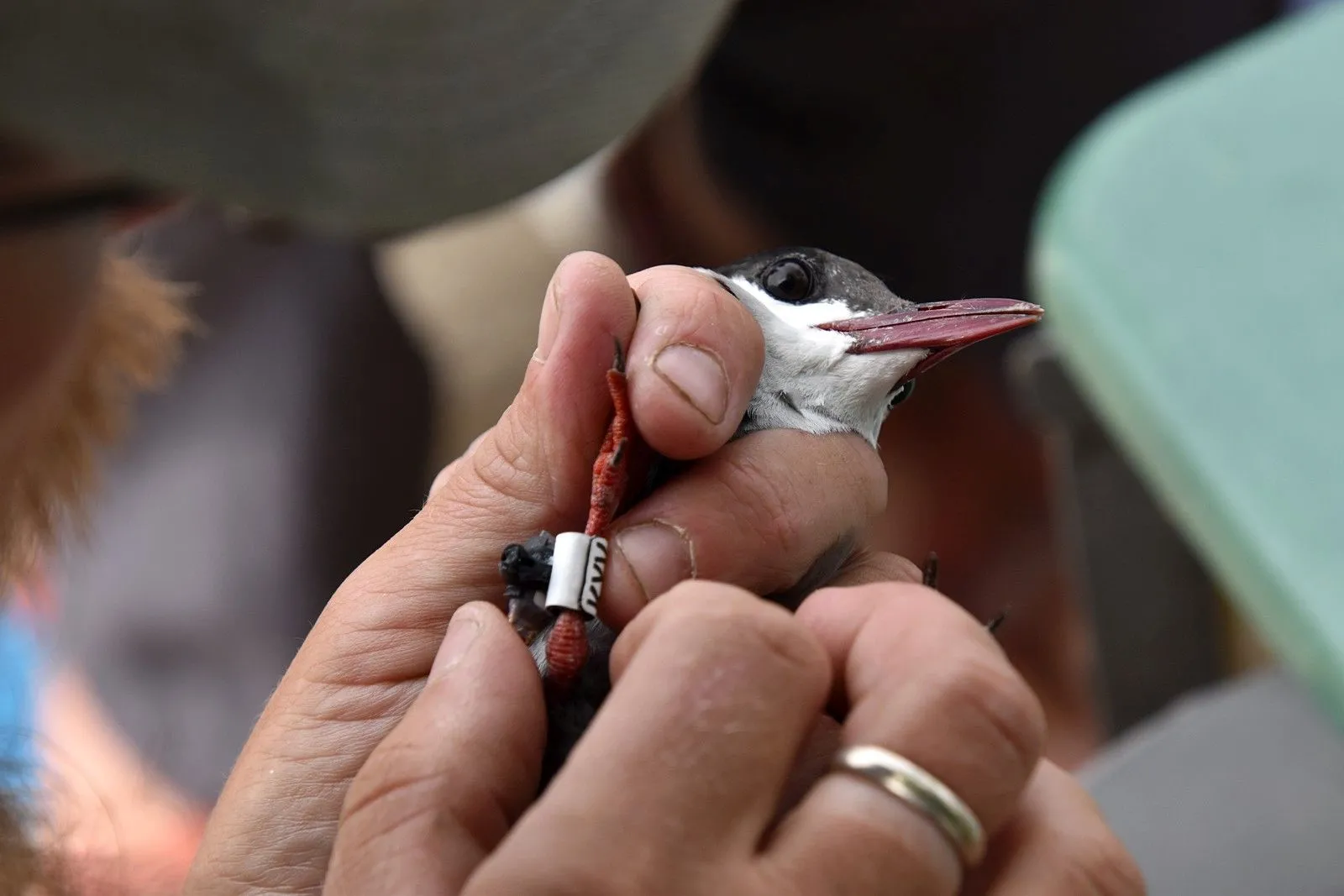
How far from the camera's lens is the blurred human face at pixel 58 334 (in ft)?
3.05

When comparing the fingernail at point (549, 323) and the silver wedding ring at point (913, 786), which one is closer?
the silver wedding ring at point (913, 786)

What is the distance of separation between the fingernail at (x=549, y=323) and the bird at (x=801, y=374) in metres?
0.04

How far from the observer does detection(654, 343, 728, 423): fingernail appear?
2.33 feet

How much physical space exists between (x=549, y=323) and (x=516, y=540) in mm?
141

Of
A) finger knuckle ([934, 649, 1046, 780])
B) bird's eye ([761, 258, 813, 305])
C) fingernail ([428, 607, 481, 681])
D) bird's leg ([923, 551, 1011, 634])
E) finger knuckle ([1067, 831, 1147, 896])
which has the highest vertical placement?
bird's eye ([761, 258, 813, 305])

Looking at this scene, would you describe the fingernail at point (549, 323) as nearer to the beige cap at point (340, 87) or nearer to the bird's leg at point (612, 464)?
the bird's leg at point (612, 464)

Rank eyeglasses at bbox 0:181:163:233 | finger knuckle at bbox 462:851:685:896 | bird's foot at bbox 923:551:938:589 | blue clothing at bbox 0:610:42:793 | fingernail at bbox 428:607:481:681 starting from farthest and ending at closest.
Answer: blue clothing at bbox 0:610:42:793
eyeglasses at bbox 0:181:163:233
bird's foot at bbox 923:551:938:589
fingernail at bbox 428:607:481:681
finger knuckle at bbox 462:851:685:896

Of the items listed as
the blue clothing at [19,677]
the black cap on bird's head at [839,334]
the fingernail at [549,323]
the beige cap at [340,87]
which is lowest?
the blue clothing at [19,677]

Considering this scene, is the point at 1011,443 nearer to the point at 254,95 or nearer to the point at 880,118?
the point at 880,118

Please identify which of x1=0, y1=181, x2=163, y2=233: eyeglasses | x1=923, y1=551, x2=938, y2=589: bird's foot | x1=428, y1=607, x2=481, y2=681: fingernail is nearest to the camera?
x1=428, y1=607, x2=481, y2=681: fingernail

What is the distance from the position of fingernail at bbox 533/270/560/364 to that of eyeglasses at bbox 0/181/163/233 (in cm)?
42

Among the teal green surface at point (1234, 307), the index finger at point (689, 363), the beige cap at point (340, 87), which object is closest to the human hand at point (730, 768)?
the index finger at point (689, 363)

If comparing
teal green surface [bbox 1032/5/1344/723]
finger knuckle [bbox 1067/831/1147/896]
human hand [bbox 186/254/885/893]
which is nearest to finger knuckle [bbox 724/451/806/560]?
human hand [bbox 186/254/885/893]

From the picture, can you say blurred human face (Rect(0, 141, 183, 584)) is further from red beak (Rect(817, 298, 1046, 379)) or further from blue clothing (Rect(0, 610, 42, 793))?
red beak (Rect(817, 298, 1046, 379))
